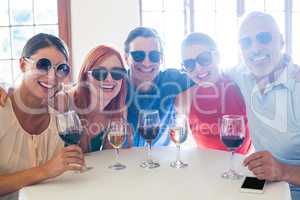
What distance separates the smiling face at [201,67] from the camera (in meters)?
2.14

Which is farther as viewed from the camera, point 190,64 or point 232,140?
point 190,64

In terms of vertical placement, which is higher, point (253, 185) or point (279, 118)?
point (279, 118)

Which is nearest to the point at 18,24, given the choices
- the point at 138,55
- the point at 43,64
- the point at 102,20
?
the point at 102,20

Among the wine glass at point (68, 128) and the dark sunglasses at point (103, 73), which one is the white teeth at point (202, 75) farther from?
the wine glass at point (68, 128)

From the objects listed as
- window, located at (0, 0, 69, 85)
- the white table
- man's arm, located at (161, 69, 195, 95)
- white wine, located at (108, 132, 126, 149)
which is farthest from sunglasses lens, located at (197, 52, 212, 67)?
window, located at (0, 0, 69, 85)

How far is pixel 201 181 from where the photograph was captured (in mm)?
1363

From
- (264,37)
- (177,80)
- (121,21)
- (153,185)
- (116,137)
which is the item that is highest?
(121,21)

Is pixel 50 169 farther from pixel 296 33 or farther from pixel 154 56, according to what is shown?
pixel 296 33

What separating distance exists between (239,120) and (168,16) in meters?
3.49

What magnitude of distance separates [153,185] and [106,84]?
2.36 feet

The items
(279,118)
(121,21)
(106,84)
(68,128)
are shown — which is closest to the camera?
(68,128)

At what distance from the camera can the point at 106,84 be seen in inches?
76.4

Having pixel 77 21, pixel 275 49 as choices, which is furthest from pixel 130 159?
pixel 77 21

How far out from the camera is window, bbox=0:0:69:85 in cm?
460
